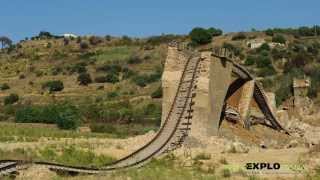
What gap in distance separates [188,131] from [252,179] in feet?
31.9

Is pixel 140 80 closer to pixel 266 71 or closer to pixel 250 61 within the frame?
pixel 250 61

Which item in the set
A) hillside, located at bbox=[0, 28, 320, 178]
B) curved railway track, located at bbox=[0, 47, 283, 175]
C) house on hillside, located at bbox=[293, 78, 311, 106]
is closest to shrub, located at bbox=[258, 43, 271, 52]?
hillside, located at bbox=[0, 28, 320, 178]

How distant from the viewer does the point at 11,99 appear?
7406 cm

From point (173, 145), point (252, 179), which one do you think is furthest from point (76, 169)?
point (173, 145)

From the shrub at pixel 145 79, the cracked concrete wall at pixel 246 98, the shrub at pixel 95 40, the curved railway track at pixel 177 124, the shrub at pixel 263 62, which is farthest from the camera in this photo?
the shrub at pixel 95 40

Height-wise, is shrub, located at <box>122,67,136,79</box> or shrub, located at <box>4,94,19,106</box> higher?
shrub, located at <box>122,67,136,79</box>

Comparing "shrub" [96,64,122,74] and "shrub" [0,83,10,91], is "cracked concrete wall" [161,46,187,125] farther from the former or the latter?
"shrub" [0,83,10,91]

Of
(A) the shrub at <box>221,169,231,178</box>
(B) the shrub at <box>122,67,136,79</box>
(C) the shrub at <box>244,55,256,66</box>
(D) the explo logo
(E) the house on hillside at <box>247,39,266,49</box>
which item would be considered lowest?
(B) the shrub at <box>122,67,136,79</box>

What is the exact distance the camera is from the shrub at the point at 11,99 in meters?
73.5

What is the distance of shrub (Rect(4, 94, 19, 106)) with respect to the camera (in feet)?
241

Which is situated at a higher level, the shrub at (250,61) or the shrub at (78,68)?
the shrub at (250,61)

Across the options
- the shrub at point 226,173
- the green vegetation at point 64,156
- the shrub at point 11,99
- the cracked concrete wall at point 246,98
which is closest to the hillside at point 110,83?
the shrub at point 11,99

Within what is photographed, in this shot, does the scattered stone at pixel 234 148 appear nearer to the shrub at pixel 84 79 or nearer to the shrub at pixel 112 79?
the shrub at pixel 112 79

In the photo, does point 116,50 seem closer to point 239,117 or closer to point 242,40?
point 242,40
